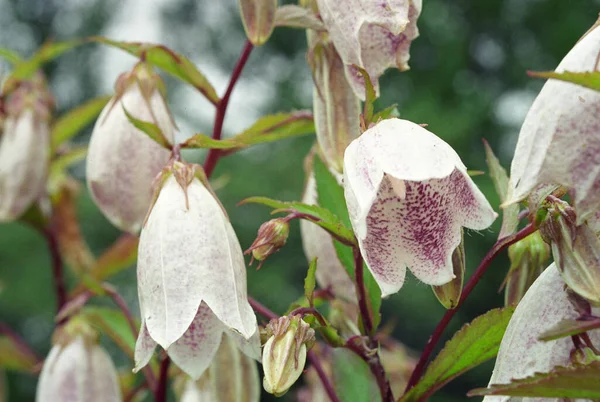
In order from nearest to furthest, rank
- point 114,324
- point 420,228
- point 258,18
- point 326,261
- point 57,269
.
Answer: point 420,228 < point 258,18 < point 326,261 < point 114,324 < point 57,269

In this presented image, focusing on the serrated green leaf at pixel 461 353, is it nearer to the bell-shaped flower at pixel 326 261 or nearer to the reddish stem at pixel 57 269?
the bell-shaped flower at pixel 326 261

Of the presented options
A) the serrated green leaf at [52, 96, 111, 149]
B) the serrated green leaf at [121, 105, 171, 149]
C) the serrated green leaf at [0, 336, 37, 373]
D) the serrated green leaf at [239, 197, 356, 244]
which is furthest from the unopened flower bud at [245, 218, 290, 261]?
the serrated green leaf at [0, 336, 37, 373]

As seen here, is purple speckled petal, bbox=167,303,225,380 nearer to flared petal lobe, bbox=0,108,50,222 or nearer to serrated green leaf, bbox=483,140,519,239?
serrated green leaf, bbox=483,140,519,239

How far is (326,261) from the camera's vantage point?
64 centimetres

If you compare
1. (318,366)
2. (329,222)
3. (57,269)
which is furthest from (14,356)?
(329,222)

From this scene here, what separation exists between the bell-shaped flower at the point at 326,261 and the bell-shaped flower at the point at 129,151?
125mm

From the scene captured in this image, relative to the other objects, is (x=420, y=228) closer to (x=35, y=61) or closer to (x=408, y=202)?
(x=408, y=202)

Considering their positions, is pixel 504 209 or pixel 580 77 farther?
pixel 504 209

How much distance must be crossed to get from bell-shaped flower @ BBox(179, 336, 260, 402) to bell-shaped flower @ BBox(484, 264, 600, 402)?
23 cm

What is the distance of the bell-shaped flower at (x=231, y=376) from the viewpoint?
22.6 inches

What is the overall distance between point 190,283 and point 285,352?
8 cm

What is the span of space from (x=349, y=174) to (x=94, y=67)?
349 centimetres

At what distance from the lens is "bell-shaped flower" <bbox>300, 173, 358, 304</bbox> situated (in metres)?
0.63

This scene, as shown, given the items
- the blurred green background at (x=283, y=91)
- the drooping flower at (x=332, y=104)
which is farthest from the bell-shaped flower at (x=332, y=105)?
the blurred green background at (x=283, y=91)
